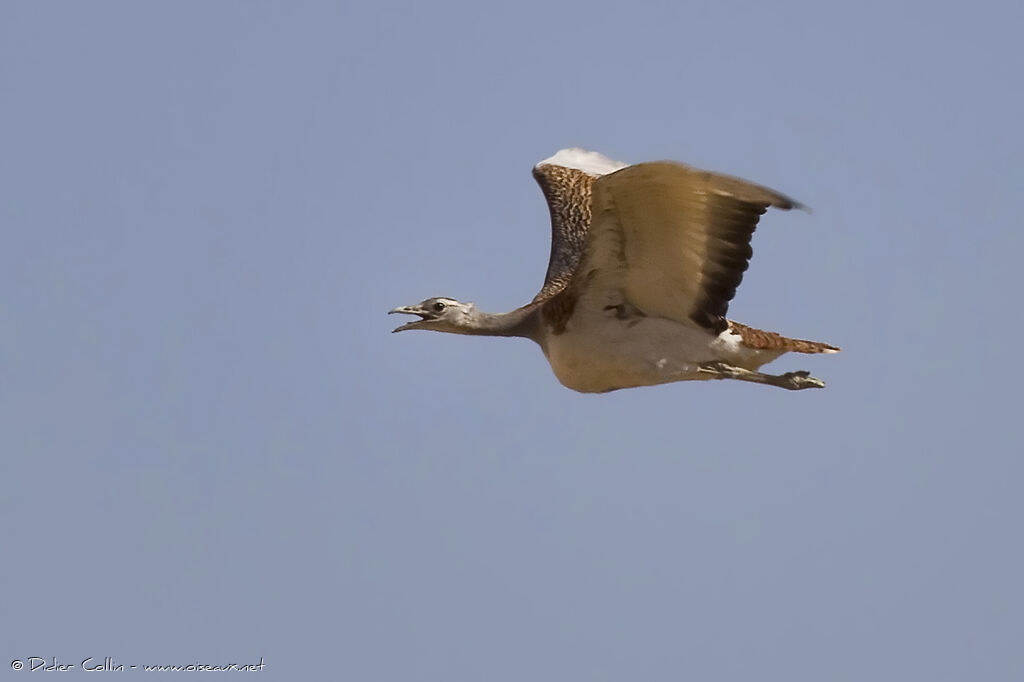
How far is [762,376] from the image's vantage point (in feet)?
50.7

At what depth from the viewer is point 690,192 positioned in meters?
13.3

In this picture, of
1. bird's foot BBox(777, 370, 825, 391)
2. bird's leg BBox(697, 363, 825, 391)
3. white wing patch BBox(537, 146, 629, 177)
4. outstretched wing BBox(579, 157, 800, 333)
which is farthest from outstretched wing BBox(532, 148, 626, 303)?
bird's foot BBox(777, 370, 825, 391)

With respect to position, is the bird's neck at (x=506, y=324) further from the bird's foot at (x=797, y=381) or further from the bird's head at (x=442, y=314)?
the bird's foot at (x=797, y=381)

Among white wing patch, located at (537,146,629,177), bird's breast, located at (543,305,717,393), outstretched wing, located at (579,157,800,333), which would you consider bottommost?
bird's breast, located at (543,305,717,393)

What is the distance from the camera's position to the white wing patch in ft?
61.9

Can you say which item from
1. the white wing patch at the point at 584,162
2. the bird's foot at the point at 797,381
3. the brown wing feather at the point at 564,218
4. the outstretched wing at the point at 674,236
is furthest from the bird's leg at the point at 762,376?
the white wing patch at the point at 584,162

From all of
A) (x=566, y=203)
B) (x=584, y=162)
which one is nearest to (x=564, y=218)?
(x=566, y=203)

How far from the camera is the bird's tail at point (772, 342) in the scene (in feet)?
49.9

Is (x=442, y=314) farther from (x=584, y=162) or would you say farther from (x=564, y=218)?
(x=584, y=162)

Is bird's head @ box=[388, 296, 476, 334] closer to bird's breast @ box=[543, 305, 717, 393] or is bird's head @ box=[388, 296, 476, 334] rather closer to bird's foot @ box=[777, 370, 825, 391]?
bird's breast @ box=[543, 305, 717, 393]

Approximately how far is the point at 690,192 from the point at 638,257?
114 centimetres

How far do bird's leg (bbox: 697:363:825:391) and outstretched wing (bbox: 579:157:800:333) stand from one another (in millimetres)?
438

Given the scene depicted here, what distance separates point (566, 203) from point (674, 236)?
156 inches

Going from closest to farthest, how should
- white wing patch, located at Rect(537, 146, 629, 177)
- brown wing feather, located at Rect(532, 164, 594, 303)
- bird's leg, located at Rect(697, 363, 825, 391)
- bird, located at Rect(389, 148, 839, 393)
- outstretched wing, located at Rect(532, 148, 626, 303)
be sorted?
bird, located at Rect(389, 148, 839, 393) → bird's leg, located at Rect(697, 363, 825, 391) → brown wing feather, located at Rect(532, 164, 594, 303) → outstretched wing, located at Rect(532, 148, 626, 303) → white wing patch, located at Rect(537, 146, 629, 177)
